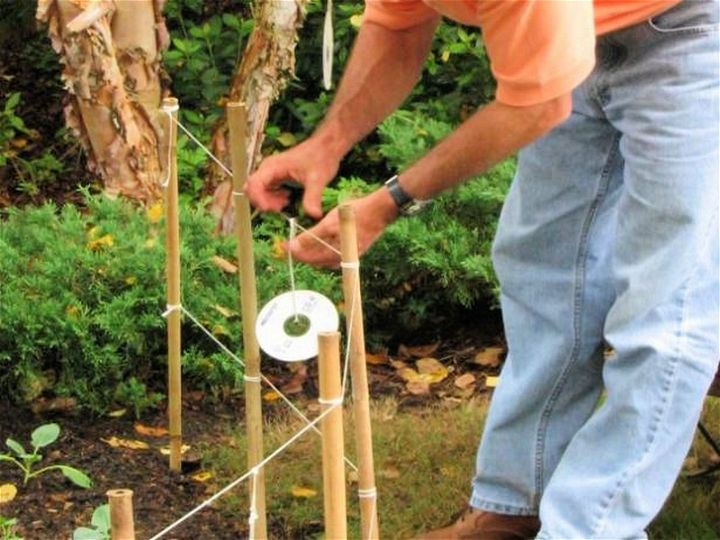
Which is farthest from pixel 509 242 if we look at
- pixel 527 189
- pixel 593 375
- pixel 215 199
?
pixel 215 199

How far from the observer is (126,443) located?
4578 millimetres

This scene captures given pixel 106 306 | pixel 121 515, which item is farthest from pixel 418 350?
pixel 121 515

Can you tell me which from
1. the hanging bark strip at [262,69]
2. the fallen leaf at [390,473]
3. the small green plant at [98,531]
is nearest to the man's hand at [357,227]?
the small green plant at [98,531]

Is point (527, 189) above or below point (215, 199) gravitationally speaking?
above

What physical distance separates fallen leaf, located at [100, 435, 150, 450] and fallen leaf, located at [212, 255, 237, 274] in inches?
29.3

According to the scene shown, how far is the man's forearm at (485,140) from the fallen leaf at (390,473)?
4.98 ft

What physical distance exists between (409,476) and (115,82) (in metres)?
1.90

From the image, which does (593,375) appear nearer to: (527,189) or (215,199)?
(527,189)

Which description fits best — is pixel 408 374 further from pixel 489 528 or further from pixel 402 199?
pixel 402 199

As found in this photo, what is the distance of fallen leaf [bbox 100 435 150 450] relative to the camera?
4.55 m

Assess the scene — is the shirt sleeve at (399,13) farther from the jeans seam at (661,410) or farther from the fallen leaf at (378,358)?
the fallen leaf at (378,358)

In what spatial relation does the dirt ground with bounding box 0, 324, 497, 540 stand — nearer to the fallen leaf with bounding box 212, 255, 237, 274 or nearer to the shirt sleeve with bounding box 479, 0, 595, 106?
the fallen leaf with bounding box 212, 255, 237, 274

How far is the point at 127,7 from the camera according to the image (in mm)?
5570

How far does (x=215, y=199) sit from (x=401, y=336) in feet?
2.86
